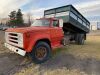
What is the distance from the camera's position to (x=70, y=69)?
6.36 m

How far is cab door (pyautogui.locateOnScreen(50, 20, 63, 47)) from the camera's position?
26.1ft

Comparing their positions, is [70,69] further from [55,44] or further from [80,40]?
[80,40]

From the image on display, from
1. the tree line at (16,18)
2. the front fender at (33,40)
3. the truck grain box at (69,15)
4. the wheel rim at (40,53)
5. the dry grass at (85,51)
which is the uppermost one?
the tree line at (16,18)

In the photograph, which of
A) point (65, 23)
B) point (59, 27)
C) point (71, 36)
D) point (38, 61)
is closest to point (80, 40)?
point (71, 36)

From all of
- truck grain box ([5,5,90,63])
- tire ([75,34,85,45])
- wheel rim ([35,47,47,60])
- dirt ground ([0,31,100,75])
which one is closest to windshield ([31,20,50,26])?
truck grain box ([5,5,90,63])

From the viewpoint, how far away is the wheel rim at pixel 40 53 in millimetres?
7057

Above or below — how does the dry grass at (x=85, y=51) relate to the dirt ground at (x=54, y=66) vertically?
above

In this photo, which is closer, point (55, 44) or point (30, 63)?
point (30, 63)

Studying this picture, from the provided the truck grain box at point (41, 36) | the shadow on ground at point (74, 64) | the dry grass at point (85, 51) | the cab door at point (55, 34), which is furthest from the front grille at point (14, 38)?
the dry grass at point (85, 51)

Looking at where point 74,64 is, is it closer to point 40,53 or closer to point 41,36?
point 40,53

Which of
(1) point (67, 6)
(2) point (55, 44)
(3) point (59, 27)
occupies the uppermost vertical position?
(1) point (67, 6)

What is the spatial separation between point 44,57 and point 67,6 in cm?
382

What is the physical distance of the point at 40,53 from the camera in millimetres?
7195

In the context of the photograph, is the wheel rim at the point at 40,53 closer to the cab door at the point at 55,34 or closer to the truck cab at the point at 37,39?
the truck cab at the point at 37,39
